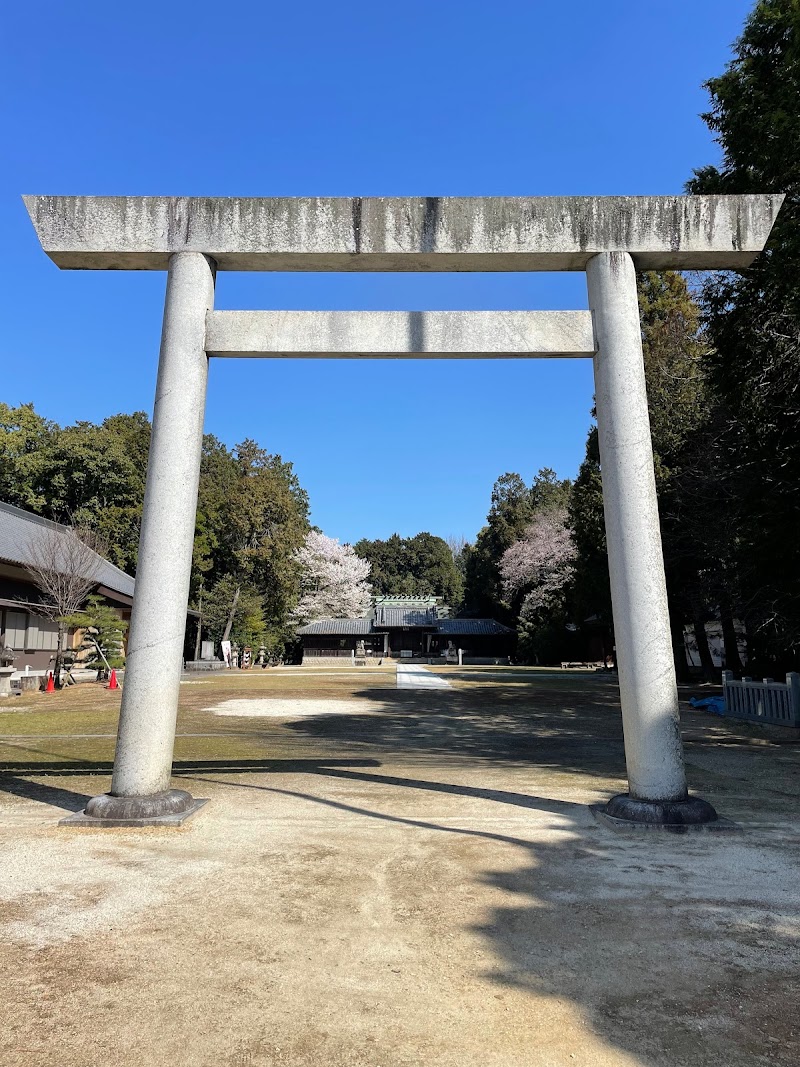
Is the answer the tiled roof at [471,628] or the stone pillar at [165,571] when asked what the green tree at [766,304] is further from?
the tiled roof at [471,628]

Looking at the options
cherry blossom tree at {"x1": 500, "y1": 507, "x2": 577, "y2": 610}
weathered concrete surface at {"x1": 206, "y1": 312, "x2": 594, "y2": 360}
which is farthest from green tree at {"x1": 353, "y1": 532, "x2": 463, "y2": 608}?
weathered concrete surface at {"x1": 206, "y1": 312, "x2": 594, "y2": 360}

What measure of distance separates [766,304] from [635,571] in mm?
6481

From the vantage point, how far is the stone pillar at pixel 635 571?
4941 millimetres

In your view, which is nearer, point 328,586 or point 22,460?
point 22,460

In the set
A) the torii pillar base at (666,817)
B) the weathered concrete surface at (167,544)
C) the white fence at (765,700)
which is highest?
the weathered concrete surface at (167,544)

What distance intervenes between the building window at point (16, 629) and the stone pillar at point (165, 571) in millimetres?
18809

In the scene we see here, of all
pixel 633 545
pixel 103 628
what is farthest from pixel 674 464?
pixel 103 628

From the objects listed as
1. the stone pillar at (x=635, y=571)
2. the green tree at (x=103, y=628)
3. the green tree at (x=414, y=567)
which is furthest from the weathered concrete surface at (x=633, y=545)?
the green tree at (x=414, y=567)

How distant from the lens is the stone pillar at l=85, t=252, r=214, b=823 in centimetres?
491

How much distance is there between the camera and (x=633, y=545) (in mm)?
5129

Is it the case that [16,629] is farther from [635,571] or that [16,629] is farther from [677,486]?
[635,571]

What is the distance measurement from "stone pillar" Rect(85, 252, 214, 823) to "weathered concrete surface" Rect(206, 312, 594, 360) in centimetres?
30

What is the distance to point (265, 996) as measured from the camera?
254 cm

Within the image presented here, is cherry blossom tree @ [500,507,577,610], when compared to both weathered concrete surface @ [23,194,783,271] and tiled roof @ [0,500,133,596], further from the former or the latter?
weathered concrete surface @ [23,194,783,271]
